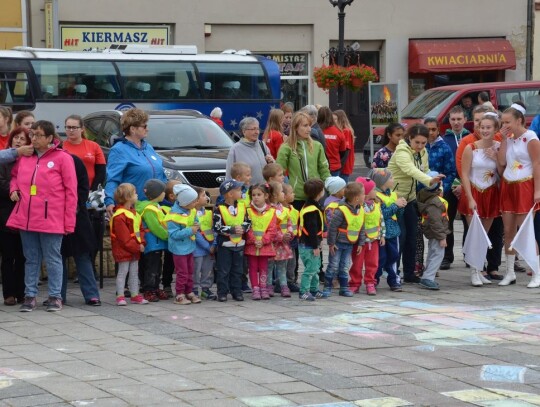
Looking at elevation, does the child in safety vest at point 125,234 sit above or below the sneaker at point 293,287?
above

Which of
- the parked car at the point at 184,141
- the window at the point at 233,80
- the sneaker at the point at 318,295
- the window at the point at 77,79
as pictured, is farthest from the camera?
the window at the point at 233,80

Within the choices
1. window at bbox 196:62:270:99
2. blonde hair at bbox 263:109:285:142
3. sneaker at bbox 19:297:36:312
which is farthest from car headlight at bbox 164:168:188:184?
window at bbox 196:62:270:99

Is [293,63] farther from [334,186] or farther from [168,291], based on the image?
[168,291]

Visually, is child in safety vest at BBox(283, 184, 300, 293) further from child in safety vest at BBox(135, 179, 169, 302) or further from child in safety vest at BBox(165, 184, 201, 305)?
child in safety vest at BBox(135, 179, 169, 302)

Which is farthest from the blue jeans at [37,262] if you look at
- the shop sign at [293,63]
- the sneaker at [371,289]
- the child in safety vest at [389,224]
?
the shop sign at [293,63]

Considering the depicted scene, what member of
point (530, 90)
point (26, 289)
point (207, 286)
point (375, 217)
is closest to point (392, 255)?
point (375, 217)

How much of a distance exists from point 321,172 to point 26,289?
3.32m

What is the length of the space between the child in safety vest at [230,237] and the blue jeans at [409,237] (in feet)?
6.32

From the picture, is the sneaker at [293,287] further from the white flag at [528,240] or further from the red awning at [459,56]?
the red awning at [459,56]

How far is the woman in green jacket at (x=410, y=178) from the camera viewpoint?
12.5 metres

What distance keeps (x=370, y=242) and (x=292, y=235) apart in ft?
2.64

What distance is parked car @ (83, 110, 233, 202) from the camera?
624 inches

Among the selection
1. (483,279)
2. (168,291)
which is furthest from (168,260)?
(483,279)

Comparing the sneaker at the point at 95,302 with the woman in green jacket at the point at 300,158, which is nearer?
the sneaker at the point at 95,302
